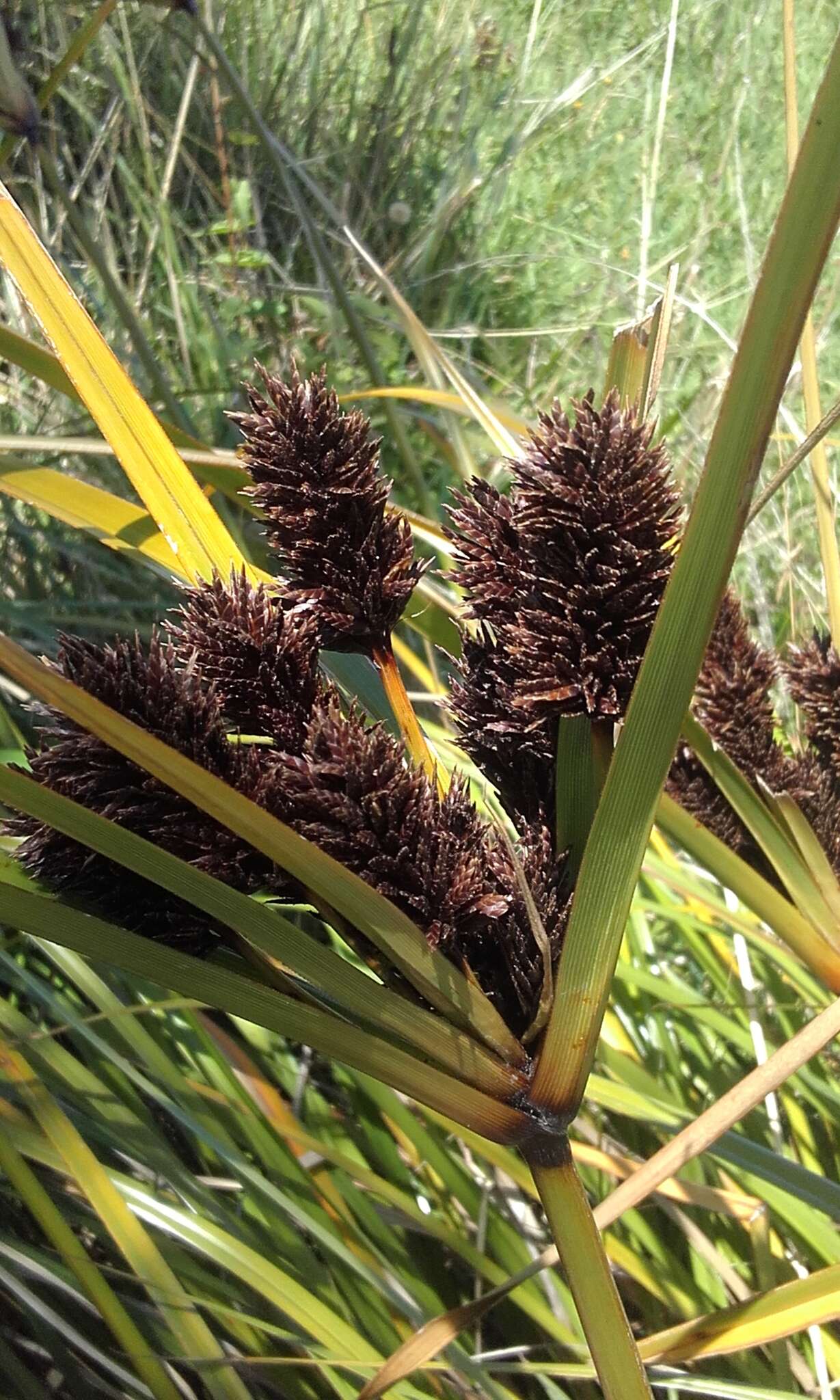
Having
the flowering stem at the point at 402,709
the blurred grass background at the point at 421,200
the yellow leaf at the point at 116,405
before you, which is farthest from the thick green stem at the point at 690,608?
the blurred grass background at the point at 421,200

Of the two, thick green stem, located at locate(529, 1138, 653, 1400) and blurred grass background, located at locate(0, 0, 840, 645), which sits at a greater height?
blurred grass background, located at locate(0, 0, 840, 645)

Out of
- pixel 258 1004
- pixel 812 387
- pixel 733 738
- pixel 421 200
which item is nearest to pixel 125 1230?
pixel 258 1004

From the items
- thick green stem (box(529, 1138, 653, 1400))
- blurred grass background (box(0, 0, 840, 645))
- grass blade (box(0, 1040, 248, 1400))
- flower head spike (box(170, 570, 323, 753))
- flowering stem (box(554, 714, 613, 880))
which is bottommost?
grass blade (box(0, 1040, 248, 1400))

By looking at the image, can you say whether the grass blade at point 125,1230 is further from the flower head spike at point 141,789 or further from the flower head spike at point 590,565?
the flower head spike at point 590,565

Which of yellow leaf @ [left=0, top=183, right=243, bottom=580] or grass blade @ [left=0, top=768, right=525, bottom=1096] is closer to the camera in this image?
grass blade @ [left=0, top=768, right=525, bottom=1096]

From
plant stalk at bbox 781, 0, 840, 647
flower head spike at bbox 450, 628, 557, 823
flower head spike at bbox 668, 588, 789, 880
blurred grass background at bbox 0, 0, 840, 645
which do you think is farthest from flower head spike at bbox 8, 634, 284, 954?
blurred grass background at bbox 0, 0, 840, 645

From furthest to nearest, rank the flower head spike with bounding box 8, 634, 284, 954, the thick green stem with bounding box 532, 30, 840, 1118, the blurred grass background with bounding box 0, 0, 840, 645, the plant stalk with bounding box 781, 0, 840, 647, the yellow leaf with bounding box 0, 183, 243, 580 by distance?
1. the blurred grass background with bounding box 0, 0, 840, 645
2. the plant stalk with bounding box 781, 0, 840, 647
3. the yellow leaf with bounding box 0, 183, 243, 580
4. the flower head spike with bounding box 8, 634, 284, 954
5. the thick green stem with bounding box 532, 30, 840, 1118

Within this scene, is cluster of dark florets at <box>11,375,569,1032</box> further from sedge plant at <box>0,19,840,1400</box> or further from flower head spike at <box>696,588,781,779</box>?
flower head spike at <box>696,588,781,779</box>

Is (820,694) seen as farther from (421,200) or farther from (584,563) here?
(421,200)

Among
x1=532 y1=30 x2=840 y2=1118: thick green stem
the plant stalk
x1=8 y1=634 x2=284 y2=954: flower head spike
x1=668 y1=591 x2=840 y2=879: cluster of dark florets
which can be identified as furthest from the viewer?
the plant stalk
